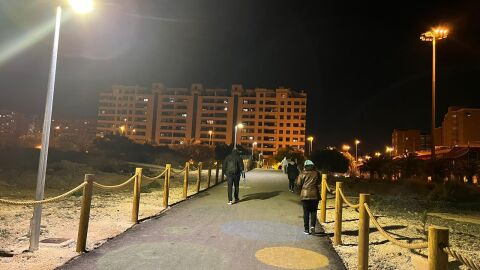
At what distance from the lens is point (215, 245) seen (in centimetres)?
657

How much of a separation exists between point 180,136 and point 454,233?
12469cm

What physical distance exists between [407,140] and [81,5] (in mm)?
159473

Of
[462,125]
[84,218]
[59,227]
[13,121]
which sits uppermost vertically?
[462,125]

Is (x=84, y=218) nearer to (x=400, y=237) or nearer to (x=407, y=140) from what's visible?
(x=400, y=237)

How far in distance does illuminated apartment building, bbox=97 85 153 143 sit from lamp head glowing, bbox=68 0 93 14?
126668mm

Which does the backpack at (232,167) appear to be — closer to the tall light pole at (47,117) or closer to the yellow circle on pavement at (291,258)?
the yellow circle on pavement at (291,258)

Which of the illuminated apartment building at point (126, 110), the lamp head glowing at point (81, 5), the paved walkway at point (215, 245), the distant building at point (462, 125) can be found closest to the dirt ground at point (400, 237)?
the paved walkway at point (215, 245)

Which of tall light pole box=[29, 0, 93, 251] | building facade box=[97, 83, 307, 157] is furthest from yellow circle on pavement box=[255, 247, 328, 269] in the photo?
building facade box=[97, 83, 307, 157]

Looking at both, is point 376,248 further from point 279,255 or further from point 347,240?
point 279,255

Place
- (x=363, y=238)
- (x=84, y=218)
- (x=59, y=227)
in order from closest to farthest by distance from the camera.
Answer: (x=363, y=238) < (x=84, y=218) < (x=59, y=227)

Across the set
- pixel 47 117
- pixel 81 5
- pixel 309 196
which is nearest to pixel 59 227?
pixel 47 117

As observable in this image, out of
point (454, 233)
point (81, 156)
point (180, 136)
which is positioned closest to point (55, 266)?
point (454, 233)

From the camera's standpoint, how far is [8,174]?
22391 mm

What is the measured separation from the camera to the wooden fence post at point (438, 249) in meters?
3.33
